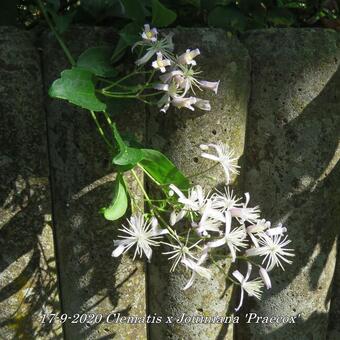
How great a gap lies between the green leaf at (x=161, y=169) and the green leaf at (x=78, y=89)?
0.11 m

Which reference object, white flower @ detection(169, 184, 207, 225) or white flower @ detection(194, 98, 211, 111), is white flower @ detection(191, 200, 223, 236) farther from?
white flower @ detection(194, 98, 211, 111)

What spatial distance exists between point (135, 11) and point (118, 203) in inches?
11.7

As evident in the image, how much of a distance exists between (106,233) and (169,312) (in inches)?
8.3

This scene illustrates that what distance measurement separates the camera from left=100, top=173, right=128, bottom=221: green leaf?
2.32ft

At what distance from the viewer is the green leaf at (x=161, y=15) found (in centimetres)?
72

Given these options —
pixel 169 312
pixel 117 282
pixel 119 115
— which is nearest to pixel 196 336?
→ pixel 169 312

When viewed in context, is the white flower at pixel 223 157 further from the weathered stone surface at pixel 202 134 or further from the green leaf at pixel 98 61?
the green leaf at pixel 98 61

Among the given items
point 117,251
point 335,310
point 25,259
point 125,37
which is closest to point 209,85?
point 125,37

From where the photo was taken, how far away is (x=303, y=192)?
885 millimetres

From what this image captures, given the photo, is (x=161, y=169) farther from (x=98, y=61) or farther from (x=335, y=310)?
(x=335, y=310)

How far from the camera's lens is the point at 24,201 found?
2.78ft

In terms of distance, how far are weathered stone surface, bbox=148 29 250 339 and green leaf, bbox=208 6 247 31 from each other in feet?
0.16

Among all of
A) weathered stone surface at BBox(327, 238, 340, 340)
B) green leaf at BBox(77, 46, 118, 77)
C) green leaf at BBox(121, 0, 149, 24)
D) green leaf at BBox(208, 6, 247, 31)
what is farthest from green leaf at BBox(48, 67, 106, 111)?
weathered stone surface at BBox(327, 238, 340, 340)

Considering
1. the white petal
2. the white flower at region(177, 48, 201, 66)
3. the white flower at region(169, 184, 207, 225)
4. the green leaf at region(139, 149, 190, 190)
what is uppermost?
the white flower at region(177, 48, 201, 66)
